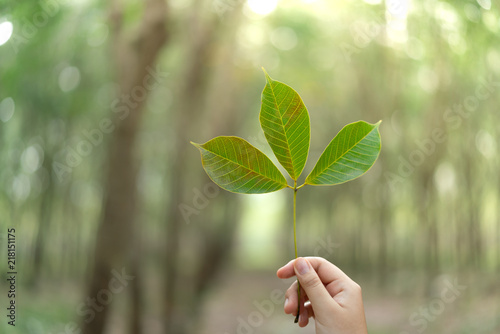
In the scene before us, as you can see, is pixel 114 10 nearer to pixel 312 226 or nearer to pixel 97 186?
pixel 97 186

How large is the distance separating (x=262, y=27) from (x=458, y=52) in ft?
9.95

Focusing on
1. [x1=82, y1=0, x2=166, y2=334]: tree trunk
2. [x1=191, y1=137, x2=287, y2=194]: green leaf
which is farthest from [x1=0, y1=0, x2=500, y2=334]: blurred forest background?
[x1=191, y1=137, x2=287, y2=194]: green leaf

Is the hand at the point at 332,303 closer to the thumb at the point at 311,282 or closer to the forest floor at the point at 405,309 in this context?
the thumb at the point at 311,282

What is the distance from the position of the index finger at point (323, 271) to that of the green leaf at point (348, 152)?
25 cm

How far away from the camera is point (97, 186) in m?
6.60

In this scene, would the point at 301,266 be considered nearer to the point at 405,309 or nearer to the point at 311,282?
the point at 311,282

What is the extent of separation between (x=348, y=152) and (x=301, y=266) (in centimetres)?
23

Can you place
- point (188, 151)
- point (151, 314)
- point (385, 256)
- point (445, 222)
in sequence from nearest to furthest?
point (151, 314) → point (188, 151) → point (445, 222) → point (385, 256)

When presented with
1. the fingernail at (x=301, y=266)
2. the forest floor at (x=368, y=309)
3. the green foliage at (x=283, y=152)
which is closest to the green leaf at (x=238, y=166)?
the green foliage at (x=283, y=152)

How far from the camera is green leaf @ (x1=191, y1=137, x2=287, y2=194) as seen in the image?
Answer: 65cm

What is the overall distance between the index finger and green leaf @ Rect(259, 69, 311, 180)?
10.7 inches

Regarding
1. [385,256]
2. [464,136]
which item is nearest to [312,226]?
[385,256]

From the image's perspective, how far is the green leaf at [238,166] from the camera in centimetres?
65

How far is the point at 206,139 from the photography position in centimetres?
545
